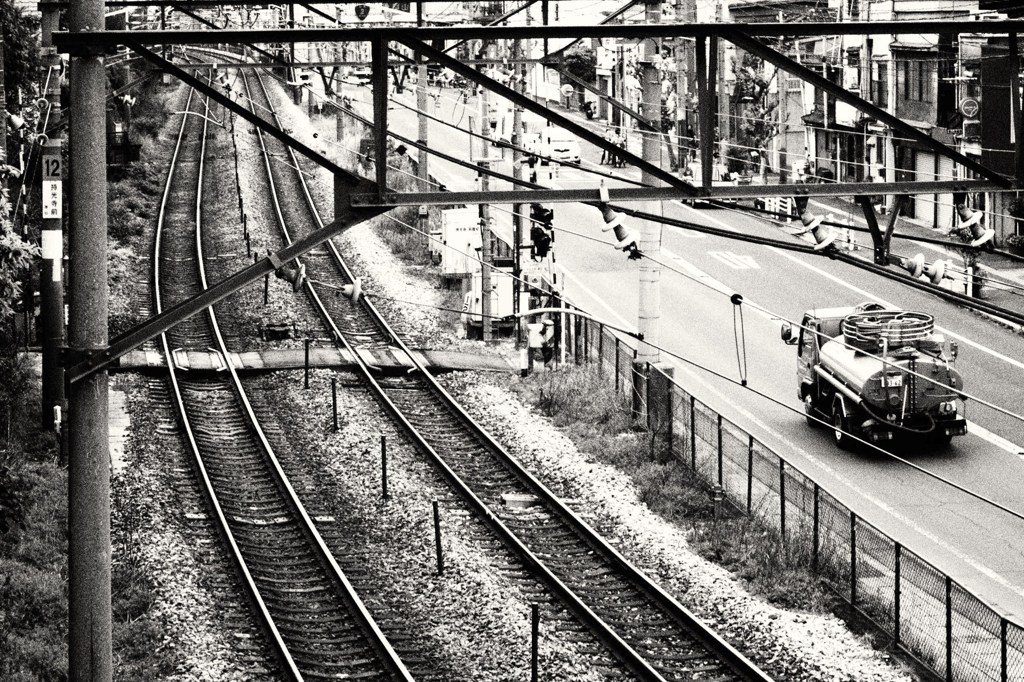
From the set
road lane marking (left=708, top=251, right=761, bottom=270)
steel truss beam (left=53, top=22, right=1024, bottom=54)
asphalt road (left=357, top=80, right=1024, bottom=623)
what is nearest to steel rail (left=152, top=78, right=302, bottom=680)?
asphalt road (left=357, top=80, right=1024, bottom=623)

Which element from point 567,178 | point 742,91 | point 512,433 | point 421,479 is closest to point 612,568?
point 421,479

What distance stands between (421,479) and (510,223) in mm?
27651

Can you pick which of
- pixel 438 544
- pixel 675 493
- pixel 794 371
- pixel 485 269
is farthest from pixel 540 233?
pixel 438 544

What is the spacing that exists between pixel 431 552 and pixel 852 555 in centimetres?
521

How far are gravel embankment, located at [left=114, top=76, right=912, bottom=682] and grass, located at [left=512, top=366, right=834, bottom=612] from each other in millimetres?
284

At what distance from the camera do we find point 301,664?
586 inches

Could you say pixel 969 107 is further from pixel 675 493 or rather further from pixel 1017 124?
pixel 1017 124

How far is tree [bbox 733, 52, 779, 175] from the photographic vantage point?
56894 mm

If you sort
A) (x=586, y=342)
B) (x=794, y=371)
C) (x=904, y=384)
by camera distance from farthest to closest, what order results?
(x=794, y=371) < (x=586, y=342) < (x=904, y=384)

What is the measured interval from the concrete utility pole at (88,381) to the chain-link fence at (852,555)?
8517mm

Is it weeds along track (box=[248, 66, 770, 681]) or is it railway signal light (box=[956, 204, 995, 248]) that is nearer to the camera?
railway signal light (box=[956, 204, 995, 248])

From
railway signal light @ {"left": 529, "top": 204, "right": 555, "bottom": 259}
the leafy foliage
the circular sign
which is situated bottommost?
railway signal light @ {"left": 529, "top": 204, "right": 555, "bottom": 259}

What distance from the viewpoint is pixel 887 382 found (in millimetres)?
23422

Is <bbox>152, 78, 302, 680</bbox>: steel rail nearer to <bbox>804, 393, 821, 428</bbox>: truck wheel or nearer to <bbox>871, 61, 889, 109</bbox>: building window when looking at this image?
<bbox>804, 393, 821, 428</bbox>: truck wheel
